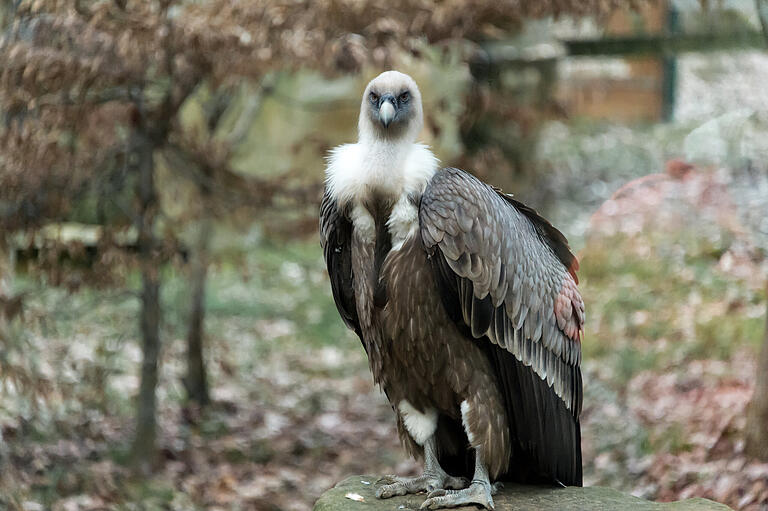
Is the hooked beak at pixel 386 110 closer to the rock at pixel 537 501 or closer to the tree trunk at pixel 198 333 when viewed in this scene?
the rock at pixel 537 501

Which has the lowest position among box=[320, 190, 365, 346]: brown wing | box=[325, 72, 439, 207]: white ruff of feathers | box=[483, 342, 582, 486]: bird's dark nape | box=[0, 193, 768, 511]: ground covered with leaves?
box=[0, 193, 768, 511]: ground covered with leaves

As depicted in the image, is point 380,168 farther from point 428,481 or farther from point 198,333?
point 198,333

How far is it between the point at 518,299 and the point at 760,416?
2.52 m

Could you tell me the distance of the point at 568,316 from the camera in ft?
11.7

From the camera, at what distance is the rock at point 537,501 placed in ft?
11.3

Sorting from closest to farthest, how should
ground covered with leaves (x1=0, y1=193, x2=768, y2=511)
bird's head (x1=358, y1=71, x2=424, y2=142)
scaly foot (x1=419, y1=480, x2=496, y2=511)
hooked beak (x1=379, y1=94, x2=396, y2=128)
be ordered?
1. hooked beak (x1=379, y1=94, x2=396, y2=128)
2. bird's head (x1=358, y1=71, x2=424, y2=142)
3. scaly foot (x1=419, y1=480, x2=496, y2=511)
4. ground covered with leaves (x1=0, y1=193, x2=768, y2=511)

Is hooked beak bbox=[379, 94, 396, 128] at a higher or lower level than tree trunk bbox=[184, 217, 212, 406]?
higher

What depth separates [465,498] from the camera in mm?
3379

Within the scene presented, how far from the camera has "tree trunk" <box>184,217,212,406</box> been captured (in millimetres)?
7508

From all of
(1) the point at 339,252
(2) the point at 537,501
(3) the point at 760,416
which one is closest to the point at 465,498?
(2) the point at 537,501

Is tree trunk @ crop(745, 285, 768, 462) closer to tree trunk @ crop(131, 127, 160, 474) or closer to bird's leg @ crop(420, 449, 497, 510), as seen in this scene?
bird's leg @ crop(420, 449, 497, 510)

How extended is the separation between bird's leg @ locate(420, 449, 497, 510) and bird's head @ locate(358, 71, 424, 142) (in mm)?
1254

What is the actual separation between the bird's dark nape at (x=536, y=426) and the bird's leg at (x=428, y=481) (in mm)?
288

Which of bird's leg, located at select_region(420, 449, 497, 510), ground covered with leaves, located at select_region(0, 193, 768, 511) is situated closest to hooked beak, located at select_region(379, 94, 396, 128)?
bird's leg, located at select_region(420, 449, 497, 510)
